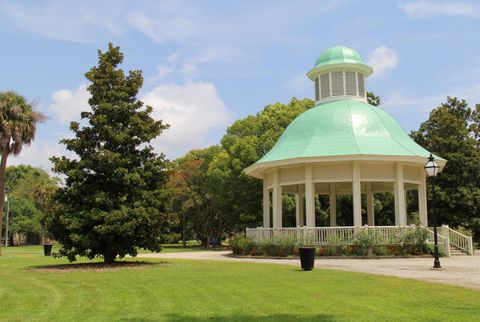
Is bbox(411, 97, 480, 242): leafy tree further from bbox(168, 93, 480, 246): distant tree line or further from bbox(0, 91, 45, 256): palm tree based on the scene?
bbox(0, 91, 45, 256): palm tree

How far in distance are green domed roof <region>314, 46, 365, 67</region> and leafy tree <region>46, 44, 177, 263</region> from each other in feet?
46.6

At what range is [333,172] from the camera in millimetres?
26641

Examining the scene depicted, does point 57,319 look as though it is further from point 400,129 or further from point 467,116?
point 467,116

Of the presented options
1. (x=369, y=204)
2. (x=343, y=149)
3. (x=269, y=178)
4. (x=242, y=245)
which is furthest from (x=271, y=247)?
(x=369, y=204)

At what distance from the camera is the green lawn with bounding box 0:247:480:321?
8898 millimetres

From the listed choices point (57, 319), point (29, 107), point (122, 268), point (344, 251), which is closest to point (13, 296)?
point (57, 319)

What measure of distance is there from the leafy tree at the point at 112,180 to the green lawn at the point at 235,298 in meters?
4.08

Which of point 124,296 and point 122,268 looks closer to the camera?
point 124,296

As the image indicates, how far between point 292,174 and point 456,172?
19.9 m

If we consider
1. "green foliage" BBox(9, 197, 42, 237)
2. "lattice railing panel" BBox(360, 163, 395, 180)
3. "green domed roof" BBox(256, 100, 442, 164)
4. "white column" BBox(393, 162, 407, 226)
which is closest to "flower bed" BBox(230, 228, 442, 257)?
"white column" BBox(393, 162, 407, 226)

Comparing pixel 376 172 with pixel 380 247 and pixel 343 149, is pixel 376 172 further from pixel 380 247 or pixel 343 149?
pixel 380 247

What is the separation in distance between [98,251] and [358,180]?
44.1ft

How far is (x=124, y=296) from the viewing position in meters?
11.4

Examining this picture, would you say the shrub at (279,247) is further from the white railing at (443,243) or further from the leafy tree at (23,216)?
the leafy tree at (23,216)
